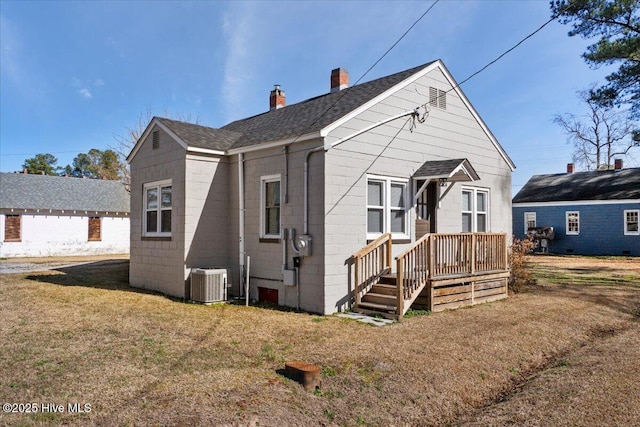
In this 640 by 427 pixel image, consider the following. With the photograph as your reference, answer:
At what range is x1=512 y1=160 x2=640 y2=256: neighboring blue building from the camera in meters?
25.4

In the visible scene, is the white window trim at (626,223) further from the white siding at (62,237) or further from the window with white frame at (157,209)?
the white siding at (62,237)

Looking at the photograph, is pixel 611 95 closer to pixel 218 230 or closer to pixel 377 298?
pixel 377 298

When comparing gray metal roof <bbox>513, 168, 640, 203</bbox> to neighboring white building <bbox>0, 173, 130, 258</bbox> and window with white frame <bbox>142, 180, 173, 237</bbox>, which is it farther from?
neighboring white building <bbox>0, 173, 130, 258</bbox>

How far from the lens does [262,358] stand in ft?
19.9

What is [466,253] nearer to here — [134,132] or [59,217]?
[59,217]

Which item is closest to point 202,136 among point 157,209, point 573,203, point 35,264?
point 157,209

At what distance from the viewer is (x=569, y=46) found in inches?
736

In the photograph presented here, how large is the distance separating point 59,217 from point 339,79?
20.5 metres

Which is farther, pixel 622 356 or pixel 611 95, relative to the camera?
pixel 611 95

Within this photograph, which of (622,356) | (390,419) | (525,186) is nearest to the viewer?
(390,419)

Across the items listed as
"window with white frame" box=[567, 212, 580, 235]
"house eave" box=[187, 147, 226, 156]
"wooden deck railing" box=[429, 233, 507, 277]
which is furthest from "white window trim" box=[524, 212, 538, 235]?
"house eave" box=[187, 147, 226, 156]

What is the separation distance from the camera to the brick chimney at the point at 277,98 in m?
17.0

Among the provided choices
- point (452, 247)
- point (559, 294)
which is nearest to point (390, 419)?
point (452, 247)

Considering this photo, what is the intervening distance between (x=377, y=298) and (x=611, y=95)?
17.4m
